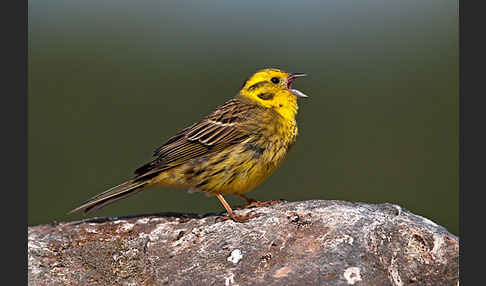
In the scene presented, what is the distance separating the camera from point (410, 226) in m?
6.07

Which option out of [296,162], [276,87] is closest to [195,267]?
[276,87]

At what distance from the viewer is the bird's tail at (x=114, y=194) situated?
7211 millimetres

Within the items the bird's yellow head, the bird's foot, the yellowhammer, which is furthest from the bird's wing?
the bird's foot

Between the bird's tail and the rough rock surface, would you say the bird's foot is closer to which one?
the rough rock surface

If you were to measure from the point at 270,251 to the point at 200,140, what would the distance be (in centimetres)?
189

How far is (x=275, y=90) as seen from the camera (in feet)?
25.8

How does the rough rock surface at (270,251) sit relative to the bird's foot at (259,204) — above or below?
below

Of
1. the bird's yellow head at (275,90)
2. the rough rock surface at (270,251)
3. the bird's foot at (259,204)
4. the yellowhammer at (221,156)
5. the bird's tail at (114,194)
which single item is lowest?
the rough rock surface at (270,251)

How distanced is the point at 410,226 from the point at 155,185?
9.26 ft

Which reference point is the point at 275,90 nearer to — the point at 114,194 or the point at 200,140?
the point at 200,140

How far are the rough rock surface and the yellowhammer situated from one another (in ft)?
1.34

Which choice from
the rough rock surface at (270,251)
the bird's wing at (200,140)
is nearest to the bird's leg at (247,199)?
the rough rock surface at (270,251)

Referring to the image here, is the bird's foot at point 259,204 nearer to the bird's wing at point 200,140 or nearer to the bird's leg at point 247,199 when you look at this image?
the bird's leg at point 247,199

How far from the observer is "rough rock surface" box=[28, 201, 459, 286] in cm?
565
